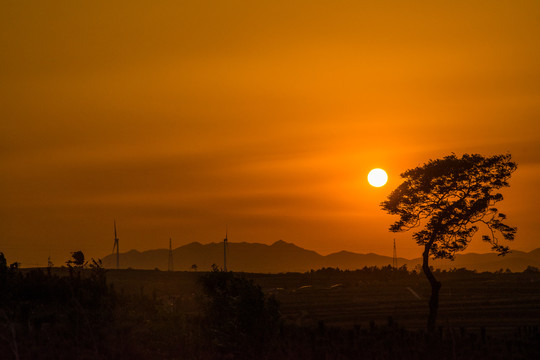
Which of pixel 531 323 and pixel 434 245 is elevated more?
pixel 434 245

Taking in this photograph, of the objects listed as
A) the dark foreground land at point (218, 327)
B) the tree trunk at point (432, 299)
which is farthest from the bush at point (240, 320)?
the tree trunk at point (432, 299)

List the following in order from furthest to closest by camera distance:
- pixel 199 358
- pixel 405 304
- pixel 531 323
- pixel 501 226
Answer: pixel 405 304, pixel 531 323, pixel 501 226, pixel 199 358

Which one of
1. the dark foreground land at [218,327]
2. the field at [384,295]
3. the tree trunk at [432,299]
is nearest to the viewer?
the dark foreground land at [218,327]

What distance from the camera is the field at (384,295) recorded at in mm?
77688

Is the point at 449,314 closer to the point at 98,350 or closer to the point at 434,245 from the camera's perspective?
the point at 434,245

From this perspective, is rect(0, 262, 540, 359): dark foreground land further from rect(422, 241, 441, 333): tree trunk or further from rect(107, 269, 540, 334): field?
rect(422, 241, 441, 333): tree trunk

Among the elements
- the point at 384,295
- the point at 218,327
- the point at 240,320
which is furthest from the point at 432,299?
the point at 384,295

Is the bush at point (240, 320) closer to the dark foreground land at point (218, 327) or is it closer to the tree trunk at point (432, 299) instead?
the dark foreground land at point (218, 327)

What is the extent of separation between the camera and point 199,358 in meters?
46.9

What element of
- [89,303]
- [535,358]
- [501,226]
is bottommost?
[535,358]

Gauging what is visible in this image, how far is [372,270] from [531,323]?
5690 centimetres

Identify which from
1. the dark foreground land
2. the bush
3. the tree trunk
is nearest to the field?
the dark foreground land

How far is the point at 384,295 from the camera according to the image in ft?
322

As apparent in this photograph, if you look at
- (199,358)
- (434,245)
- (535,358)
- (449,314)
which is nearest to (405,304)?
(449,314)
